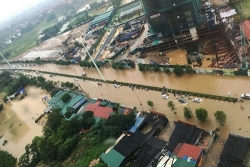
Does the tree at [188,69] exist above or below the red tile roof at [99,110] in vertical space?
below

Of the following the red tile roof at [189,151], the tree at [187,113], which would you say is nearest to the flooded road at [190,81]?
the tree at [187,113]

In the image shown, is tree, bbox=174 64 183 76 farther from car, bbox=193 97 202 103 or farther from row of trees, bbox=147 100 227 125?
row of trees, bbox=147 100 227 125

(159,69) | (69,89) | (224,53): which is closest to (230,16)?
(224,53)

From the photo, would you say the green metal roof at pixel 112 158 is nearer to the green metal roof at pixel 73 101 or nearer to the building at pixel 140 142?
the building at pixel 140 142

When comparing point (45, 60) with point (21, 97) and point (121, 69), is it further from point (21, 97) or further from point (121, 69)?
point (121, 69)

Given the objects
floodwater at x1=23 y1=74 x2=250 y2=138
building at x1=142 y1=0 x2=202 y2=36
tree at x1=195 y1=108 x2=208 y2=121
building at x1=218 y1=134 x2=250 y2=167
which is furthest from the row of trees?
building at x1=142 y1=0 x2=202 y2=36

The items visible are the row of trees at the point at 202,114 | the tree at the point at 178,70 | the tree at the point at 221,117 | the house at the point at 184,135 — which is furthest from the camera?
the tree at the point at 178,70

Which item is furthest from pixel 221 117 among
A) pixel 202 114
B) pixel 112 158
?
pixel 112 158
